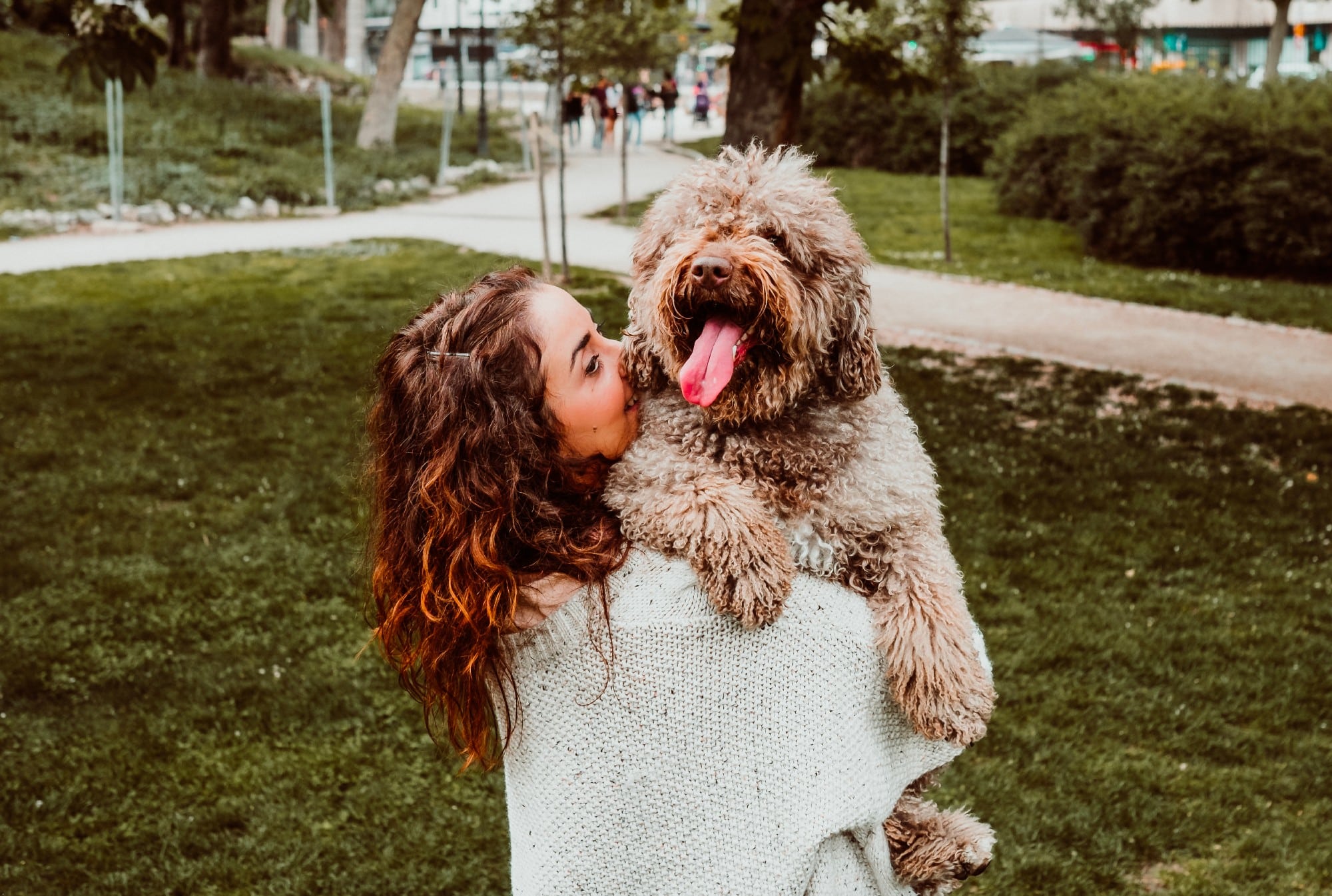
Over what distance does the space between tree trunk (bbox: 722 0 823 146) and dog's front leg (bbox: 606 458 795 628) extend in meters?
5.90

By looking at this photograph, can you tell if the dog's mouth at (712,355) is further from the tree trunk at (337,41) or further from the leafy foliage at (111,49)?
the tree trunk at (337,41)

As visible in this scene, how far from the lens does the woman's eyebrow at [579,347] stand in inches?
82.7

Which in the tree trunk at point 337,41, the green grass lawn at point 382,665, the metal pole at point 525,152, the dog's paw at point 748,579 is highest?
the tree trunk at point 337,41

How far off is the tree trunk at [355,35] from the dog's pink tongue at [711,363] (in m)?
55.7

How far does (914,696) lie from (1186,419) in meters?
7.97

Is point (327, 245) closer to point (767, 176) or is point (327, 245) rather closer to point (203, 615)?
point (203, 615)

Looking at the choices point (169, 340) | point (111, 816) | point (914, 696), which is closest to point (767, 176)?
point (914, 696)

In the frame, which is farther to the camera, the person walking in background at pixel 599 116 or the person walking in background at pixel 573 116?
the person walking in background at pixel 599 116

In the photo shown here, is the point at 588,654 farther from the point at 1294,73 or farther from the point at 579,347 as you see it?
the point at 1294,73

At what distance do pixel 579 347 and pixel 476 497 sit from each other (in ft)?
0.90

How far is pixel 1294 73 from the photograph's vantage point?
64.0 ft

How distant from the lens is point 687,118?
155 ft

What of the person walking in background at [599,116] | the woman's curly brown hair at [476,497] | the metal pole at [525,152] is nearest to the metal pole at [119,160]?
the metal pole at [525,152]

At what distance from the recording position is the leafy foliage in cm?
720
